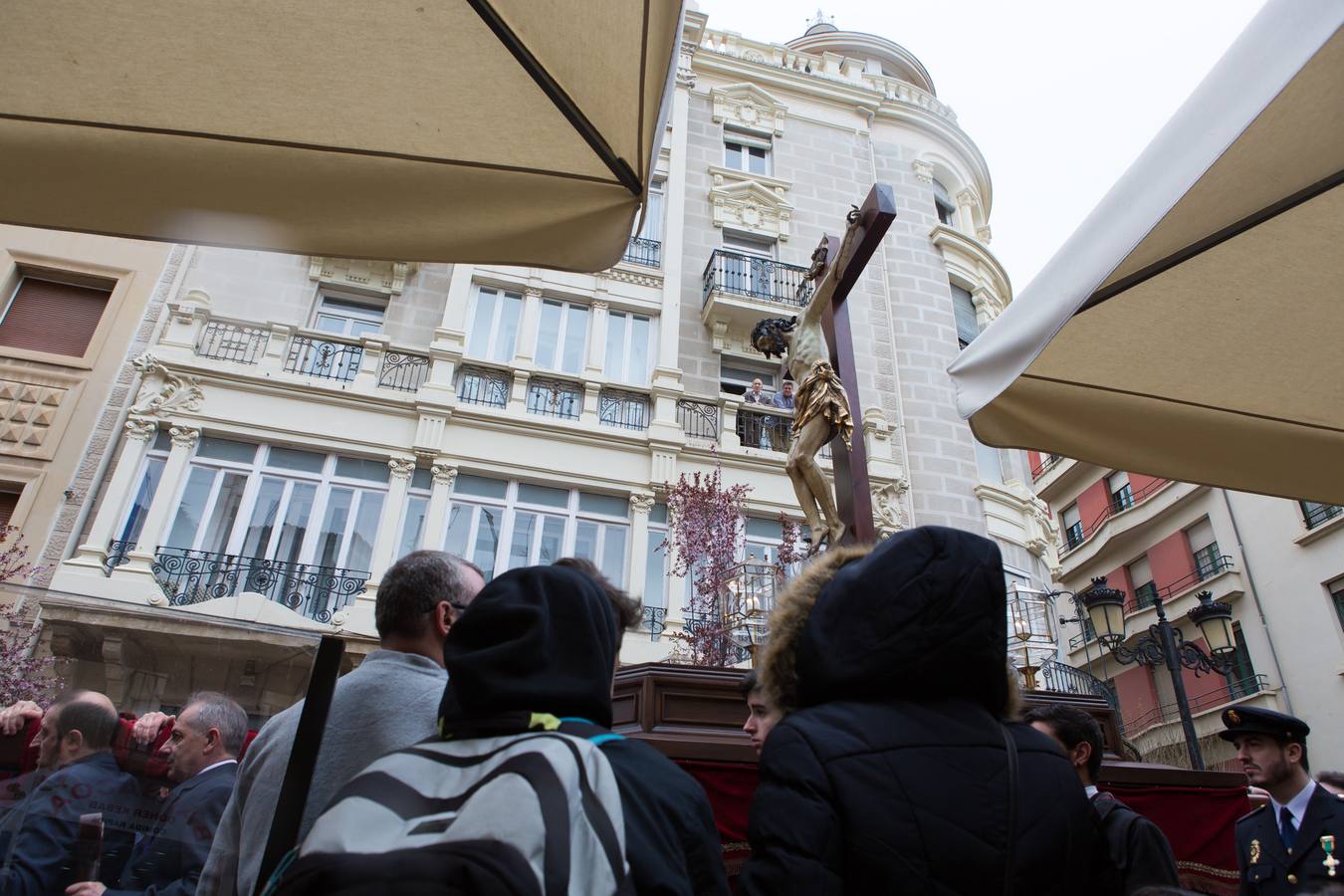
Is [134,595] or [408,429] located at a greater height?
[408,429]

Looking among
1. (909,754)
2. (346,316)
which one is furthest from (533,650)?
(346,316)

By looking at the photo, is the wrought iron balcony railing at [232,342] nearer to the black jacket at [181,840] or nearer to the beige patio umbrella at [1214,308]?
the black jacket at [181,840]

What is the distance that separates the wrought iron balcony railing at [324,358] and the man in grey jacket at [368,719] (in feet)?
41.3

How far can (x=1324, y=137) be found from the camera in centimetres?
219

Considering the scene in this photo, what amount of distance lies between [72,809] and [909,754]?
186 centimetres

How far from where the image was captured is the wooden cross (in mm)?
5492

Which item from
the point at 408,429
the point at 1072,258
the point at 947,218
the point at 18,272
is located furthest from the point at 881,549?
the point at 947,218

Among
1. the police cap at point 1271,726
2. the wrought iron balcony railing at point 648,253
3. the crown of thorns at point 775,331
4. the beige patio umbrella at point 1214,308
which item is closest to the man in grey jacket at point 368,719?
the beige patio umbrella at point 1214,308

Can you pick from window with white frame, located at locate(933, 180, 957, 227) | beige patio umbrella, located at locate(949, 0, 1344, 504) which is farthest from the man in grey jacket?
window with white frame, located at locate(933, 180, 957, 227)

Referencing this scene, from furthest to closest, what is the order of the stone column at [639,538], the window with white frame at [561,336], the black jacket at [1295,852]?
the window with white frame at [561,336]
the stone column at [639,538]
the black jacket at [1295,852]

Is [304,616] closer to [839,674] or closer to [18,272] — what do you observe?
[18,272]

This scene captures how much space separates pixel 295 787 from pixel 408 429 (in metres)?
12.5

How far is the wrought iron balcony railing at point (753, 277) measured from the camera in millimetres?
16672

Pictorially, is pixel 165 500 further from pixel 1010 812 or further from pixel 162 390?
pixel 1010 812
